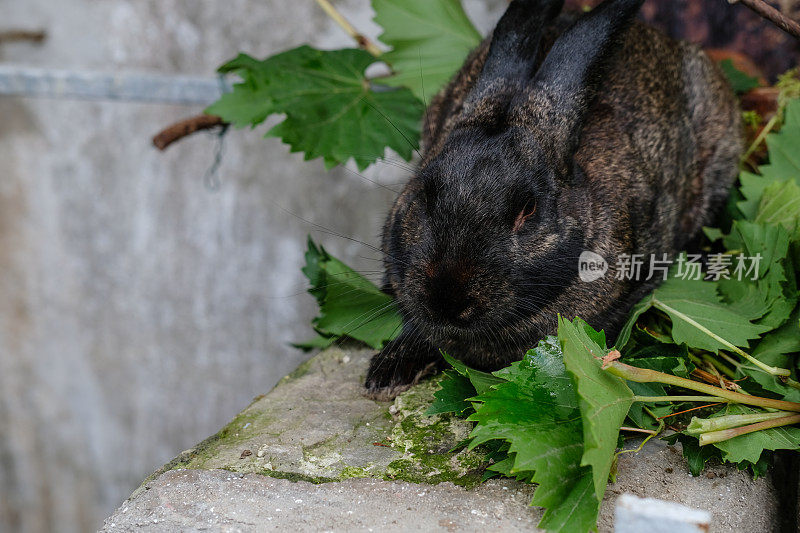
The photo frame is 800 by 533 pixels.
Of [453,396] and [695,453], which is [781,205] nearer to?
[695,453]

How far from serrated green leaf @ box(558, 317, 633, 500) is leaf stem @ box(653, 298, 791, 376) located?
0.49 m

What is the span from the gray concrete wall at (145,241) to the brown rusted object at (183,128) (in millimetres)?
767

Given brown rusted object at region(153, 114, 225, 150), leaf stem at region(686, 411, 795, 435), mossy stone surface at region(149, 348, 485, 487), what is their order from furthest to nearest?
1. brown rusted object at region(153, 114, 225, 150)
2. mossy stone surface at region(149, 348, 485, 487)
3. leaf stem at region(686, 411, 795, 435)

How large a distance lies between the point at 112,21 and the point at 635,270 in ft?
11.0

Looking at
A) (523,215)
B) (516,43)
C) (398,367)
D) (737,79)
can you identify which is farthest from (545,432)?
(737,79)

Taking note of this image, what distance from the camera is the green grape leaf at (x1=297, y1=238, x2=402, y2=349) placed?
277 centimetres

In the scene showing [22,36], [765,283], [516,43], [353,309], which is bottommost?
[353,309]

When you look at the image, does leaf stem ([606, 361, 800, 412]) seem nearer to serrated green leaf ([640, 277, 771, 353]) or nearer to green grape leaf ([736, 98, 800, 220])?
serrated green leaf ([640, 277, 771, 353])

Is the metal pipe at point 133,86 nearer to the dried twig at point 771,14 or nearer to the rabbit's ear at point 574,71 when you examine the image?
the rabbit's ear at point 574,71

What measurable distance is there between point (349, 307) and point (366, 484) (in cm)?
90

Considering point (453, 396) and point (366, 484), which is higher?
point (453, 396)

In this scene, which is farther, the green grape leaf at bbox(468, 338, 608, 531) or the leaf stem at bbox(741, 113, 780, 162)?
the leaf stem at bbox(741, 113, 780, 162)

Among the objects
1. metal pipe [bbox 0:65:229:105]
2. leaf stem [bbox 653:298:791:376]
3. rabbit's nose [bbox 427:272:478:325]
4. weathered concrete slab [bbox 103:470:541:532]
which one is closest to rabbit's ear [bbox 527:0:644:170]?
leaf stem [bbox 653:298:791:376]

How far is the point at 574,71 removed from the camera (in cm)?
251
